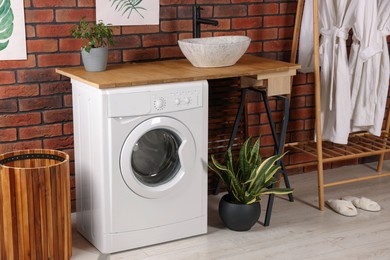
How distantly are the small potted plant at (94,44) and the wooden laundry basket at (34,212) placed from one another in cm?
51

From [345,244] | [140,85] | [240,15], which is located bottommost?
[345,244]

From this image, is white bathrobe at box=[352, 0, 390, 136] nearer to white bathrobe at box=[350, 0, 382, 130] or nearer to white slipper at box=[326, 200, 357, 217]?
white bathrobe at box=[350, 0, 382, 130]

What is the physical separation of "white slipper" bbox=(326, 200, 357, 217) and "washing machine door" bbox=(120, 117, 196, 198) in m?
0.97

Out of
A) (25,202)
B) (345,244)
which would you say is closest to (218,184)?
(345,244)

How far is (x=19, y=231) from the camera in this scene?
10.0 ft

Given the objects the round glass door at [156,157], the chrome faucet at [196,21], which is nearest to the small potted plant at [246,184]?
the round glass door at [156,157]

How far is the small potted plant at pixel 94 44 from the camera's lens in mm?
3334

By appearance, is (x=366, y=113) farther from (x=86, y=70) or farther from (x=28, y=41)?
(x=28, y=41)

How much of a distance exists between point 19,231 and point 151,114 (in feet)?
2.63

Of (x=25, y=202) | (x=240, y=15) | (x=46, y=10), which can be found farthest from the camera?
(x=240, y=15)

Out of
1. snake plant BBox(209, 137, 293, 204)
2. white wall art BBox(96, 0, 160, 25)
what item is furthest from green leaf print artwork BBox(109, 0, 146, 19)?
snake plant BBox(209, 137, 293, 204)

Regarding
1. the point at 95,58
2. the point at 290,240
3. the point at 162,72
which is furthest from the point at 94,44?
the point at 290,240

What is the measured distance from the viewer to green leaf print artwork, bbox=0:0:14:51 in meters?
3.33

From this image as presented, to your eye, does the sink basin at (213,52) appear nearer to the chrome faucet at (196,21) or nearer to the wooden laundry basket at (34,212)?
the chrome faucet at (196,21)
